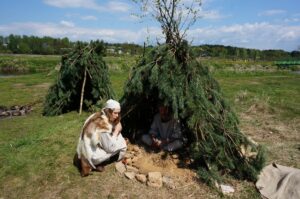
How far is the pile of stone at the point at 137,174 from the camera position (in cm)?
542

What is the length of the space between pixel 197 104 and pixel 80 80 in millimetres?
6620

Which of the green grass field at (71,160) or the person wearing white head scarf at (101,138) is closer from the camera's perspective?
the green grass field at (71,160)

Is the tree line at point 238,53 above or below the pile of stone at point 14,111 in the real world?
above

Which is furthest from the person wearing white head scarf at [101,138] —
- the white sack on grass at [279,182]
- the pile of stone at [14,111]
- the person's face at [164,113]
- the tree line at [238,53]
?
the pile of stone at [14,111]

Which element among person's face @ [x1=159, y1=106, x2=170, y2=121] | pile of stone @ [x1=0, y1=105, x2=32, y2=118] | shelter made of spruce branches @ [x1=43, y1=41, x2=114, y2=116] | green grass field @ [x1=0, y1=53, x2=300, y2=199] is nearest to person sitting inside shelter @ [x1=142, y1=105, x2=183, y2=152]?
person's face @ [x1=159, y1=106, x2=170, y2=121]

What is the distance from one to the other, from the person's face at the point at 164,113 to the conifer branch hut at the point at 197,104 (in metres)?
0.15

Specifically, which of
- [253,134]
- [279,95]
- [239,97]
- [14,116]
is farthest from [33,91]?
[253,134]

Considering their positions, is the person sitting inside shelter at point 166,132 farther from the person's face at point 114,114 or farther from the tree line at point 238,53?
the tree line at point 238,53

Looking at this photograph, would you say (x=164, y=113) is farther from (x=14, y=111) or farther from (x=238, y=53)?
(x=238, y=53)

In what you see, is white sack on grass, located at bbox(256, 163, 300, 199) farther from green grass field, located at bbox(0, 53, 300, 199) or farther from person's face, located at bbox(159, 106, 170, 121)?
person's face, located at bbox(159, 106, 170, 121)

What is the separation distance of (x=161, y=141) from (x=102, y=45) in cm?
636

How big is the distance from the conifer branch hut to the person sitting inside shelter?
0.15 meters

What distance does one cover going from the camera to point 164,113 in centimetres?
618

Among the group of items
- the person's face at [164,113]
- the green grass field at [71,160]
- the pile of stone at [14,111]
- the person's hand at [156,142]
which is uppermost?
the person's face at [164,113]
